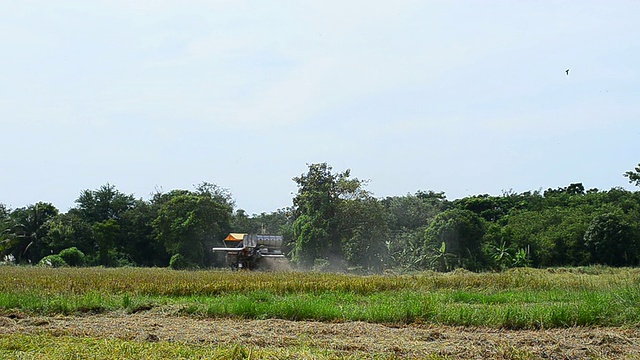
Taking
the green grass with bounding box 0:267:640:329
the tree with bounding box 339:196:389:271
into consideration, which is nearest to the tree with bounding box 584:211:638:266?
the tree with bounding box 339:196:389:271

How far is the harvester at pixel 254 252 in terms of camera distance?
115 feet

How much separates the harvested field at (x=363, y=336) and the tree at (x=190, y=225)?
98.9 feet

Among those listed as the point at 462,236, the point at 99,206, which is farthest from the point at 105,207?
the point at 462,236

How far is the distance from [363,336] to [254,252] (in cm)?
2743

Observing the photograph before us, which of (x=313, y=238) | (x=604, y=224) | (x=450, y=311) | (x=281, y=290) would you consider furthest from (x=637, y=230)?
(x=450, y=311)

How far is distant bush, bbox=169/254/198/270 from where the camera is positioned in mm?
39125

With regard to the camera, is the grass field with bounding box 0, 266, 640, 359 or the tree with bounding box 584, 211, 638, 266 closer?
the grass field with bounding box 0, 266, 640, 359

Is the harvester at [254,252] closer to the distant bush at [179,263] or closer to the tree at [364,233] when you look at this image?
the distant bush at [179,263]

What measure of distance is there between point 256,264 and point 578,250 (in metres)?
20.1

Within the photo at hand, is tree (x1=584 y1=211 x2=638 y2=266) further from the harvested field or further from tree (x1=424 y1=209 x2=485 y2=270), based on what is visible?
the harvested field

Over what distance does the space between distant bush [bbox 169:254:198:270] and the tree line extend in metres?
0.07

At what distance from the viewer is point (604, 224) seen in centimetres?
3572

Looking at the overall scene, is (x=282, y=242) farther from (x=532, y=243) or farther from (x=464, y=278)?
(x=464, y=278)

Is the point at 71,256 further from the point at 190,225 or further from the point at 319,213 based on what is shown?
the point at 319,213
